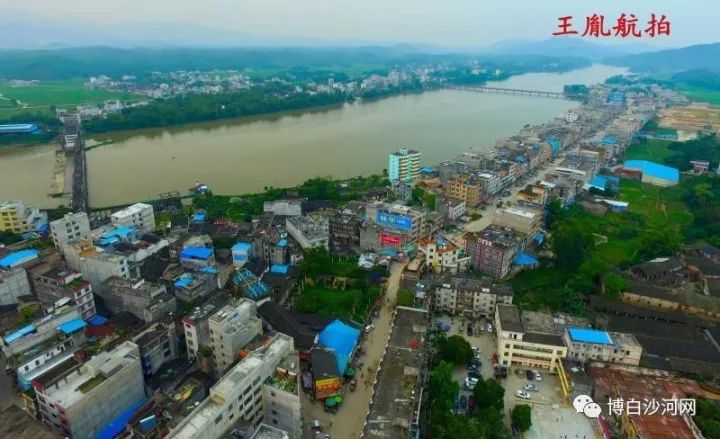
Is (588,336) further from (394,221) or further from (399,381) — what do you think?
(394,221)

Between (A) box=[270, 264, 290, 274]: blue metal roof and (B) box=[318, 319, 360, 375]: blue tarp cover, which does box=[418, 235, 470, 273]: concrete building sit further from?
(A) box=[270, 264, 290, 274]: blue metal roof

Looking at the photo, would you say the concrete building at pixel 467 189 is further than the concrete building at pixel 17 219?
Yes

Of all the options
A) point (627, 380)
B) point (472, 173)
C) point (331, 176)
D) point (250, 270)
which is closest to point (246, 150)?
point (331, 176)

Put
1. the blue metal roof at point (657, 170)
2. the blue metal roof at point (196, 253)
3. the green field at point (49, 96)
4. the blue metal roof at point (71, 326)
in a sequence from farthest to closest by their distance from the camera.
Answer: the green field at point (49, 96), the blue metal roof at point (657, 170), the blue metal roof at point (196, 253), the blue metal roof at point (71, 326)

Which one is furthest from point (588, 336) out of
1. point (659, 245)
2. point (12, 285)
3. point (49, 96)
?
point (49, 96)

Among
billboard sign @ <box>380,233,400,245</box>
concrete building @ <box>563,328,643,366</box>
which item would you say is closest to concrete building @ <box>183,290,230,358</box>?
billboard sign @ <box>380,233,400,245</box>

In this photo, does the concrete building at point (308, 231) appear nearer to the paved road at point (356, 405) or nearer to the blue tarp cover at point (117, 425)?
the paved road at point (356, 405)

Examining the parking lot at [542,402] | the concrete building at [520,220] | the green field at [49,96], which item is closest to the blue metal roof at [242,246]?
the parking lot at [542,402]
